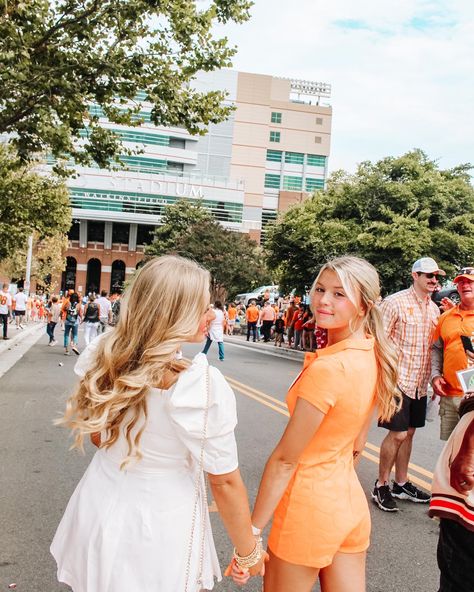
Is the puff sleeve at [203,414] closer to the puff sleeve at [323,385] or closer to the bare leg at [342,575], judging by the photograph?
the puff sleeve at [323,385]

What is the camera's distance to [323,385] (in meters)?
2.04

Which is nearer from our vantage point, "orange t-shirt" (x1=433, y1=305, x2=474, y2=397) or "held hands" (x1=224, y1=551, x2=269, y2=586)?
"held hands" (x1=224, y1=551, x2=269, y2=586)

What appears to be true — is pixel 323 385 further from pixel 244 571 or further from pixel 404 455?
pixel 404 455

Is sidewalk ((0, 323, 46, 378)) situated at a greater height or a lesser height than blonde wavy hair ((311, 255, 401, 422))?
lesser

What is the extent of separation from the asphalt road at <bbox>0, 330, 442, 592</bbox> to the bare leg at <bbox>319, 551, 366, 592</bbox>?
1566 mm

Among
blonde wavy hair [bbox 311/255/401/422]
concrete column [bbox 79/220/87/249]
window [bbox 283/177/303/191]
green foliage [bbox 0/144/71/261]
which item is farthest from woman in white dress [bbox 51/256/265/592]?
window [bbox 283/177/303/191]

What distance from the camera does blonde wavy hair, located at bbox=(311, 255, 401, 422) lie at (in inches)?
90.9

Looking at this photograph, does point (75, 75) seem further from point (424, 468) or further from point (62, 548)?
point (62, 548)

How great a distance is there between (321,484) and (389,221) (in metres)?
18.0

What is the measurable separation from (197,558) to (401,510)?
353 centimetres

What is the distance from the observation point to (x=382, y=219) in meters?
19.5

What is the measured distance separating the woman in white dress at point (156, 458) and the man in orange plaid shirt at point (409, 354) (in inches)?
124

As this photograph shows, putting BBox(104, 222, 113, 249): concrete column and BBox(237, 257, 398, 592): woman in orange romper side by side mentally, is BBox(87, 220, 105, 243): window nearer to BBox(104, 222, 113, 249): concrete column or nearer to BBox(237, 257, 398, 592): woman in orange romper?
BBox(104, 222, 113, 249): concrete column

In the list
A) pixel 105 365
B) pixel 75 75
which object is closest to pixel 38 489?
pixel 105 365
